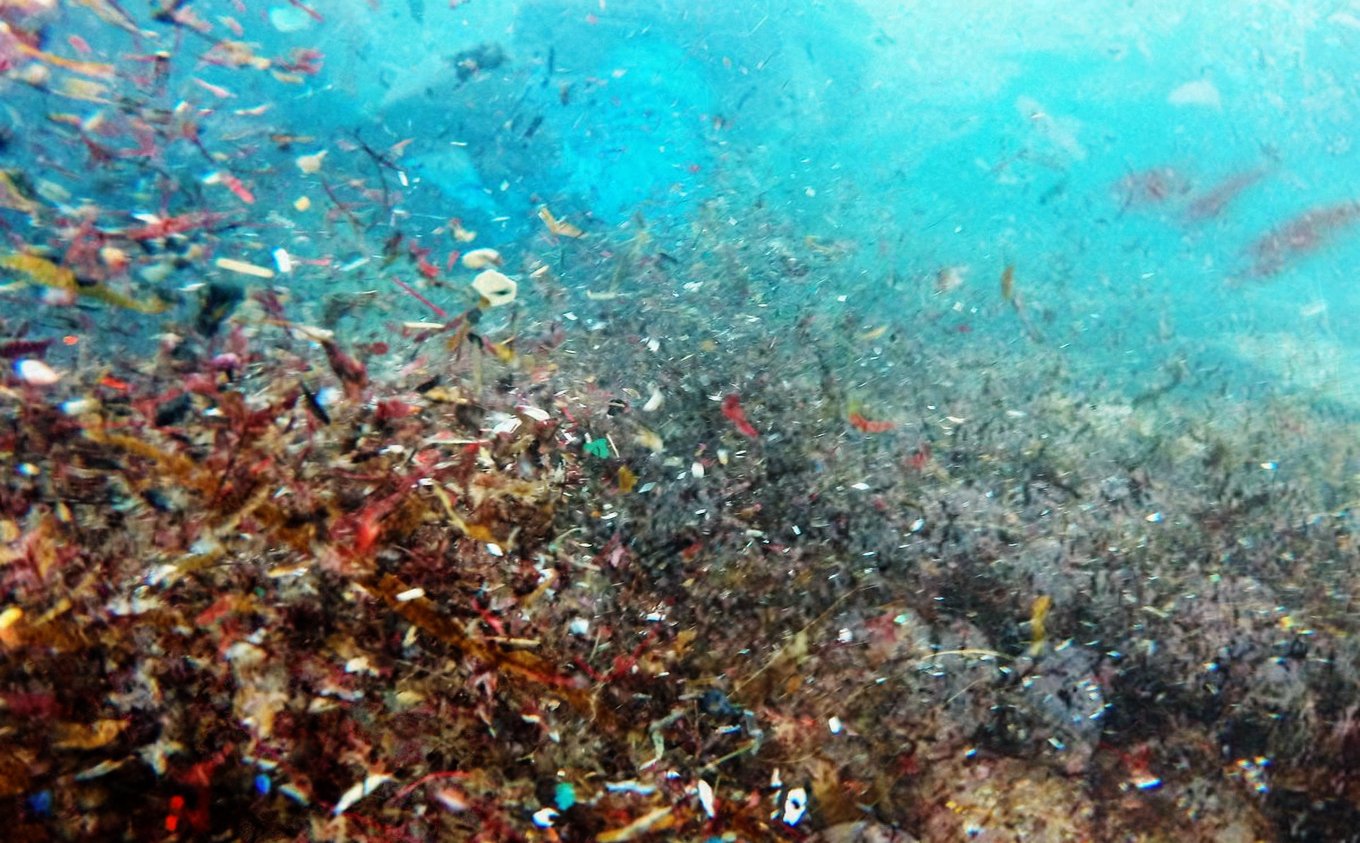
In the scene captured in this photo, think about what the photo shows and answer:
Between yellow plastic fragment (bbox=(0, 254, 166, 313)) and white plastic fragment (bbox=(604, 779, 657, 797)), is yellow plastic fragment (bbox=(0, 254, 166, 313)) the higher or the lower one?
the higher one

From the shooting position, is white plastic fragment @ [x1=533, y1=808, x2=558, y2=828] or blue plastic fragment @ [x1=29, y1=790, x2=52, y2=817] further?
white plastic fragment @ [x1=533, y1=808, x2=558, y2=828]

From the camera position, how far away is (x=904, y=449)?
7.14 ft

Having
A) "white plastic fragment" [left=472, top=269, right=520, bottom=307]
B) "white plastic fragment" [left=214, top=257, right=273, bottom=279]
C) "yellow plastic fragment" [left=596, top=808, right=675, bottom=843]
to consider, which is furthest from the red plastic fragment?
"white plastic fragment" [left=214, top=257, right=273, bottom=279]

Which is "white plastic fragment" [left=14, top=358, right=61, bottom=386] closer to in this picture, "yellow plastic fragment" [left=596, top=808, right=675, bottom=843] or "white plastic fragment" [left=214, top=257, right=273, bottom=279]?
"white plastic fragment" [left=214, top=257, right=273, bottom=279]

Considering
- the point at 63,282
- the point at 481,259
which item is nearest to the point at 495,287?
the point at 481,259

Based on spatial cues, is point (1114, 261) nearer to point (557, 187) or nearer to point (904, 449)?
point (904, 449)

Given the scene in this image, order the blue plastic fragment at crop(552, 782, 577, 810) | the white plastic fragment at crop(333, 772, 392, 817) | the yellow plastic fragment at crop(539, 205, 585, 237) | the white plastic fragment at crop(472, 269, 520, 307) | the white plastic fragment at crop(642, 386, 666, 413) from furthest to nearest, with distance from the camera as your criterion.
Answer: the yellow plastic fragment at crop(539, 205, 585, 237) → the white plastic fragment at crop(472, 269, 520, 307) → the white plastic fragment at crop(642, 386, 666, 413) → the blue plastic fragment at crop(552, 782, 577, 810) → the white plastic fragment at crop(333, 772, 392, 817)

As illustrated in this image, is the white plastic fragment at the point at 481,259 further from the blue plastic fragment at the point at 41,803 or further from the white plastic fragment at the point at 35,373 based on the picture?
the blue plastic fragment at the point at 41,803

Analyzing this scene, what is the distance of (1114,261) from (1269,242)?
69 cm

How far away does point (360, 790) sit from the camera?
4.52 ft

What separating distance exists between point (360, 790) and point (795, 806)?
86 centimetres

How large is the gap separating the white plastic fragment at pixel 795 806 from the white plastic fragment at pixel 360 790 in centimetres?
79

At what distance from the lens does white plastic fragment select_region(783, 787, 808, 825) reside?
5.13 feet

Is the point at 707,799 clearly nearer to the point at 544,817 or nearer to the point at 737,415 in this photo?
the point at 544,817
